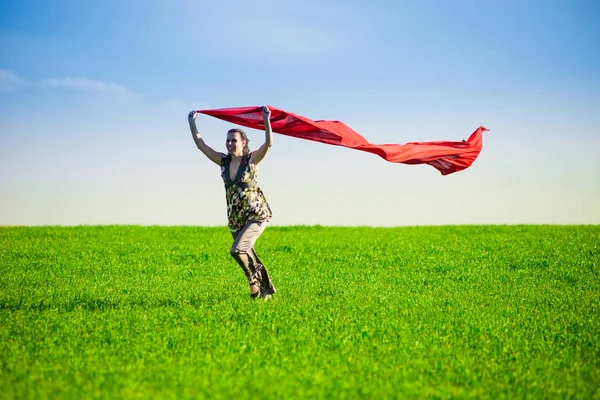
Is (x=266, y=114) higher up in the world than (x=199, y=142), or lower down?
higher up

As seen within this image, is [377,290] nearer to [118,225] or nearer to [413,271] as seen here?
[413,271]

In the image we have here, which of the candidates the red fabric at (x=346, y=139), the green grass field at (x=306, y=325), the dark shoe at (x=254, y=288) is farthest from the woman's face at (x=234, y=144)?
the green grass field at (x=306, y=325)

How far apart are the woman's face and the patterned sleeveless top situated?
0.17 meters

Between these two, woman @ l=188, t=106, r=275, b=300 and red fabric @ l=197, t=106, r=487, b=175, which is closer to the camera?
woman @ l=188, t=106, r=275, b=300

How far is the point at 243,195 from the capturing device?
1239 cm

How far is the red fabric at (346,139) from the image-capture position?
44.3 feet

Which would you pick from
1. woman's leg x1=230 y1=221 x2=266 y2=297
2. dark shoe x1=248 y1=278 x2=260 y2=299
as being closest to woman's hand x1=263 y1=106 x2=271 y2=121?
woman's leg x1=230 y1=221 x2=266 y2=297

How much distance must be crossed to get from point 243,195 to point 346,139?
2.61 metres

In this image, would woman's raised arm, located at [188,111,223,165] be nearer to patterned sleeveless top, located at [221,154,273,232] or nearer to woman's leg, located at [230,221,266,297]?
patterned sleeveless top, located at [221,154,273,232]

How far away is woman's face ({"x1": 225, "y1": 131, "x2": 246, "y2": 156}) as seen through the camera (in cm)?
1221

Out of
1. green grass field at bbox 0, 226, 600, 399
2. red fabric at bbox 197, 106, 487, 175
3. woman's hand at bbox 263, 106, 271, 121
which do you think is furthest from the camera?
red fabric at bbox 197, 106, 487, 175

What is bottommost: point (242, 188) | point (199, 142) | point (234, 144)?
point (242, 188)

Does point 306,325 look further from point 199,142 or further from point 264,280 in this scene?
point 199,142

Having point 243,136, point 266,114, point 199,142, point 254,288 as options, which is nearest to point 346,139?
point 266,114
